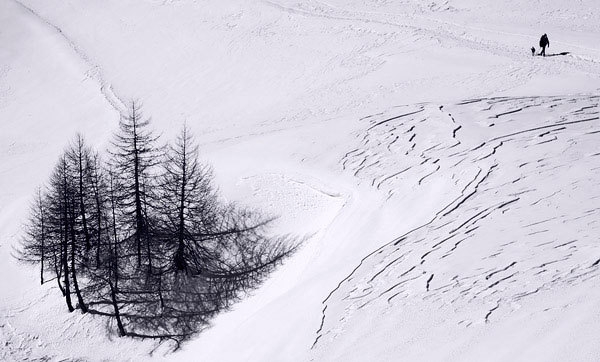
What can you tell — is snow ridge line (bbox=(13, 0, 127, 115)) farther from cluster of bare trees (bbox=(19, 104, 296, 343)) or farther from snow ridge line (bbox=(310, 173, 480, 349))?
snow ridge line (bbox=(310, 173, 480, 349))

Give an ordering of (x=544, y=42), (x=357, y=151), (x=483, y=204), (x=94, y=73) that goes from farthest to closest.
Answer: (x=94, y=73), (x=544, y=42), (x=357, y=151), (x=483, y=204)

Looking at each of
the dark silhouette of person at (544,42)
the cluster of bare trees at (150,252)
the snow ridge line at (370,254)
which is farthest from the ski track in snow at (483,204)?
the dark silhouette of person at (544,42)

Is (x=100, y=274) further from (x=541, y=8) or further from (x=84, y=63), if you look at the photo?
(x=541, y=8)

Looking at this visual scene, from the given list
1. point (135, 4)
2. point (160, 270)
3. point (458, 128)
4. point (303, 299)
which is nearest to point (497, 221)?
point (303, 299)

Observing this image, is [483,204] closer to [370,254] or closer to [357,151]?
[370,254]

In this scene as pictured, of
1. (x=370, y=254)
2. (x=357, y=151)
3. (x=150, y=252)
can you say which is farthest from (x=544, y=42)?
(x=150, y=252)
